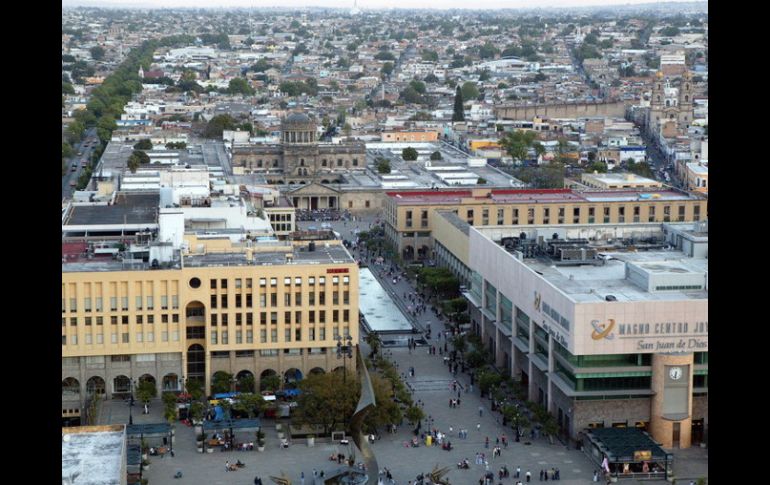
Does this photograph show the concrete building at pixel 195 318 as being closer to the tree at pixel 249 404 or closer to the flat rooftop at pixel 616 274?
the tree at pixel 249 404

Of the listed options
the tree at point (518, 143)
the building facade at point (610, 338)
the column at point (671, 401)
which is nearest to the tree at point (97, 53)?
the tree at point (518, 143)

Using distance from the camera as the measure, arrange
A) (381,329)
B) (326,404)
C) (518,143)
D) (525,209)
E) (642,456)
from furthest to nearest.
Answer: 1. (518,143)
2. (525,209)
3. (381,329)
4. (326,404)
5. (642,456)

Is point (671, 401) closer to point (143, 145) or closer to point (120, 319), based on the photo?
point (120, 319)

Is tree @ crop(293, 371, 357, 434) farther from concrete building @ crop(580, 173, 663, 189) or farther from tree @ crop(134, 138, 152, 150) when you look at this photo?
tree @ crop(134, 138, 152, 150)

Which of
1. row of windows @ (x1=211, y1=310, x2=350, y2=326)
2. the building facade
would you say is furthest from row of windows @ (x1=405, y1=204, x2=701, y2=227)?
row of windows @ (x1=211, y1=310, x2=350, y2=326)

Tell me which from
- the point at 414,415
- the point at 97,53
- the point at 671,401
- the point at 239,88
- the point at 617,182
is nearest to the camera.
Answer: the point at 671,401

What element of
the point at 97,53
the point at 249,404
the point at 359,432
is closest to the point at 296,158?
the point at 249,404

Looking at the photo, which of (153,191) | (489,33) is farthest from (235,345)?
(489,33)
